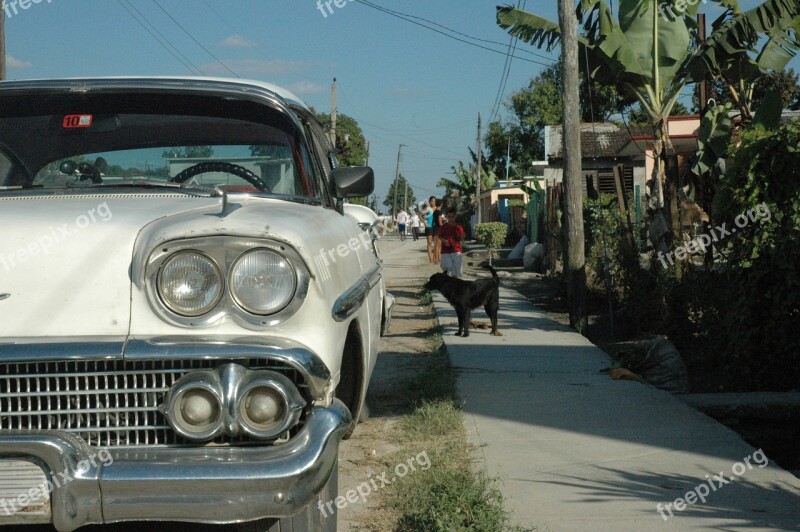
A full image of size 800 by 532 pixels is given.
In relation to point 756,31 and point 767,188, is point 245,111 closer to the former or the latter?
point 767,188

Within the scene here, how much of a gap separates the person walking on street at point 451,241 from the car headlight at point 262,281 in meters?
10.6

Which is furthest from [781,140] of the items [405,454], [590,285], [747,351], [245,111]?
[590,285]

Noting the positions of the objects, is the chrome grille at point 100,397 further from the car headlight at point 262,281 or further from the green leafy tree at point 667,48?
the green leafy tree at point 667,48

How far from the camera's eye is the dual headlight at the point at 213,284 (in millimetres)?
2660

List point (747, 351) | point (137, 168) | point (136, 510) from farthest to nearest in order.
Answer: point (747, 351) < point (137, 168) < point (136, 510)

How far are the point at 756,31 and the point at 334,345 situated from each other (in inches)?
399

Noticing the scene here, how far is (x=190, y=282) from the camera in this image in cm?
268

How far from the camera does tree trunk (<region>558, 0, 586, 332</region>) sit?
1108 cm

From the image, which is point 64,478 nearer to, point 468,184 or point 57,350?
point 57,350

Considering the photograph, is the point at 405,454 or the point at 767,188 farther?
the point at 767,188

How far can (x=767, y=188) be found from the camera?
22.7 feet

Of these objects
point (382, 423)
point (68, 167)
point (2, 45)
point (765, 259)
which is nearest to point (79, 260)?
point (68, 167)

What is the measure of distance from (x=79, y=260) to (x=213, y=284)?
440 mm

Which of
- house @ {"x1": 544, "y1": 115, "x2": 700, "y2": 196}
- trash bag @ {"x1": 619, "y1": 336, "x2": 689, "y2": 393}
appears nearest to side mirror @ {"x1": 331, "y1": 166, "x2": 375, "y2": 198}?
trash bag @ {"x1": 619, "y1": 336, "x2": 689, "y2": 393}
